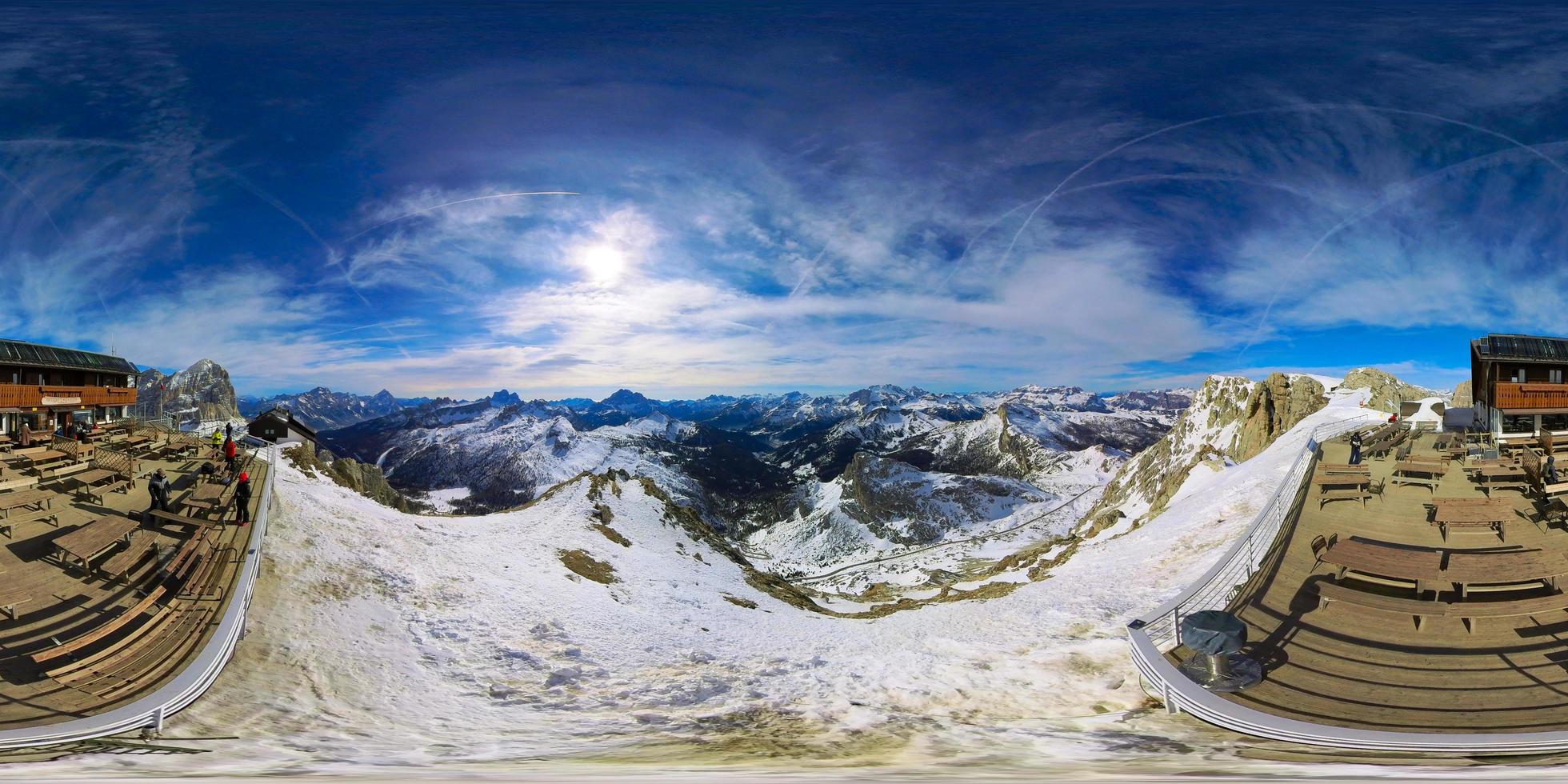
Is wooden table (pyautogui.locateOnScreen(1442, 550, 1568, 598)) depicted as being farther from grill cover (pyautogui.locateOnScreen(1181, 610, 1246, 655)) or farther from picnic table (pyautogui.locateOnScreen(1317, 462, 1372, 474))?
grill cover (pyautogui.locateOnScreen(1181, 610, 1246, 655))

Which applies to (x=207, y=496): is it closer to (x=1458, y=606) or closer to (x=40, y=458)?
(x=40, y=458)

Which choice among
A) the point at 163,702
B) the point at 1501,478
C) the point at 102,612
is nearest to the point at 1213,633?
the point at 163,702

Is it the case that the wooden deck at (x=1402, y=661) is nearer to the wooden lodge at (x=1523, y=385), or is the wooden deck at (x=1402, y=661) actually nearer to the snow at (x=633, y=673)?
the snow at (x=633, y=673)

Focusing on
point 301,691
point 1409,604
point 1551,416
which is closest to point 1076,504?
point 1551,416

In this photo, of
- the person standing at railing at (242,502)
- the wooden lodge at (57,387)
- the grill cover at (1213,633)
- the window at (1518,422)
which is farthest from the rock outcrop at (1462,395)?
the wooden lodge at (57,387)

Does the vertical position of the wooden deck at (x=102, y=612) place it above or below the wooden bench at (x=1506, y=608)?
below

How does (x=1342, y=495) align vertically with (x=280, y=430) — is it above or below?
below
